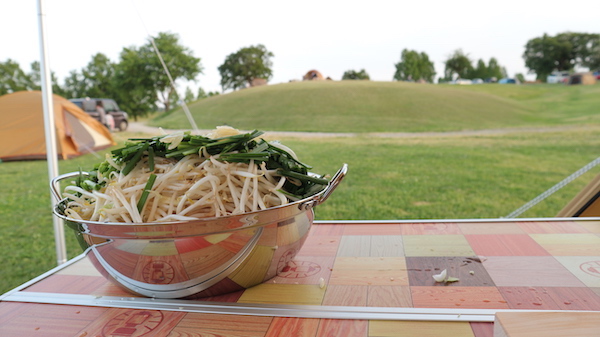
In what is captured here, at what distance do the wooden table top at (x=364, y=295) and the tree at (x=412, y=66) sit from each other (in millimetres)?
16759

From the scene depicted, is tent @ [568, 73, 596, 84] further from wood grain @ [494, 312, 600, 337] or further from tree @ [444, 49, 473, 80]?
wood grain @ [494, 312, 600, 337]

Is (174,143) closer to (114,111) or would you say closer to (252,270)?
(252,270)

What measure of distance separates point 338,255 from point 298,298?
191mm

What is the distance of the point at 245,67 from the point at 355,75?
381 centimetres

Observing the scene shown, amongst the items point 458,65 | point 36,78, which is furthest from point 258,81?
point 458,65

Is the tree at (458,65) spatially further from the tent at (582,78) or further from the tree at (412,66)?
the tree at (412,66)

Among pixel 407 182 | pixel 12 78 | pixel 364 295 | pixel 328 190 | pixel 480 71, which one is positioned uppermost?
pixel 480 71

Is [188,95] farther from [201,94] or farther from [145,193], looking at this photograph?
[145,193]

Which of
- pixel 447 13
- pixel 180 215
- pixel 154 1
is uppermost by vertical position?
pixel 447 13

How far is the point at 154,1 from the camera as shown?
670 centimetres

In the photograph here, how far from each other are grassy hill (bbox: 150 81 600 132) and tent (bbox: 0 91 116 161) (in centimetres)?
358

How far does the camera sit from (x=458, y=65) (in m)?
24.8

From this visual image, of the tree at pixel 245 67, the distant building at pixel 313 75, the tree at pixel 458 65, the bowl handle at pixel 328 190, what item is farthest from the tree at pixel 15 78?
the tree at pixel 458 65

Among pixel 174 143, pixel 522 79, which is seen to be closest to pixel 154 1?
pixel 174 143
